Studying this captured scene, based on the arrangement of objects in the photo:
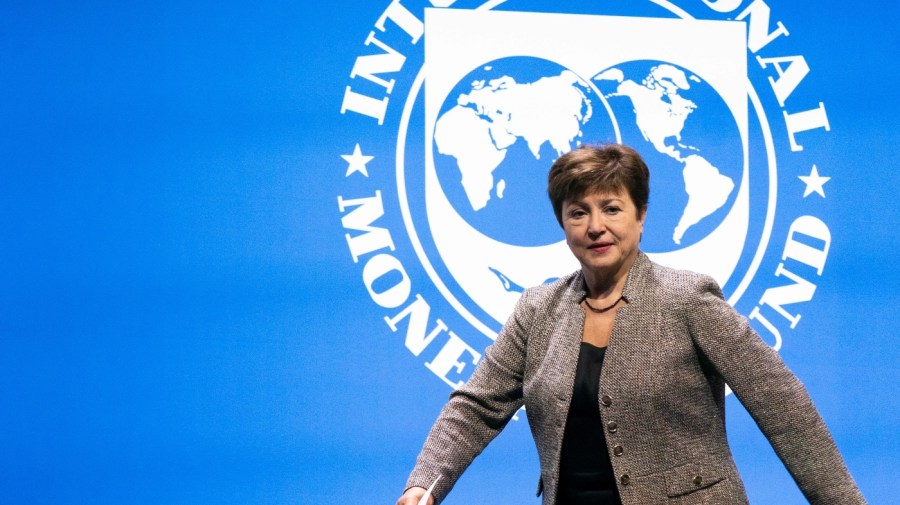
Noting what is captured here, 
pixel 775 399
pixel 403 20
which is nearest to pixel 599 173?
pixel 775 399

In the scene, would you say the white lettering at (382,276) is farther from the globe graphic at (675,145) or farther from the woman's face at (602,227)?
the woman's face at (602,227)

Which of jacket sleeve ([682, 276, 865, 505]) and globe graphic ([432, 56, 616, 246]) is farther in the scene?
globe graphic ([432, 56, 616, 246])

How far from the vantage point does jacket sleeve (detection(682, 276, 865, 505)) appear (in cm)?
168

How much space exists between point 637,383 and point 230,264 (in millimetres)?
1547

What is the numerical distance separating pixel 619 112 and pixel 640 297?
1503mm

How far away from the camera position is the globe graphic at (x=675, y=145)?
3.21 meters

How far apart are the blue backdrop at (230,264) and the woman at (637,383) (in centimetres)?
112

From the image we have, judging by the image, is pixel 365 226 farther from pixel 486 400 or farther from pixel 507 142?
pixel 486 400

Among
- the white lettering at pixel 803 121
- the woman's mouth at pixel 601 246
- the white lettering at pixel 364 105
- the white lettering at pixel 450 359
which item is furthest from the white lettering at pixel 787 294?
the woman's mouth at pixel 601 246

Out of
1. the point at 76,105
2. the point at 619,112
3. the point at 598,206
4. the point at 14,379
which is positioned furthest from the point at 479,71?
the point at 14,379

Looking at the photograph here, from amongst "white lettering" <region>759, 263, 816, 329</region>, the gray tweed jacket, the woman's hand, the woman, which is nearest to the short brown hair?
the woman

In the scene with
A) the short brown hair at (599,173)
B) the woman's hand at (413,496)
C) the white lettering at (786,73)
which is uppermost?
the white lettering at (786,73)

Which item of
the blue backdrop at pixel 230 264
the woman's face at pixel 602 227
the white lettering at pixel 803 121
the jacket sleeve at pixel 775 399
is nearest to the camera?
the jacket sleeve at pixel 775 399

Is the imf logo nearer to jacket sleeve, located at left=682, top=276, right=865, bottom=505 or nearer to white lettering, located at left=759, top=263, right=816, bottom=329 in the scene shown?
white lettering, located at left=759, top=263, right=816, bottom=329
